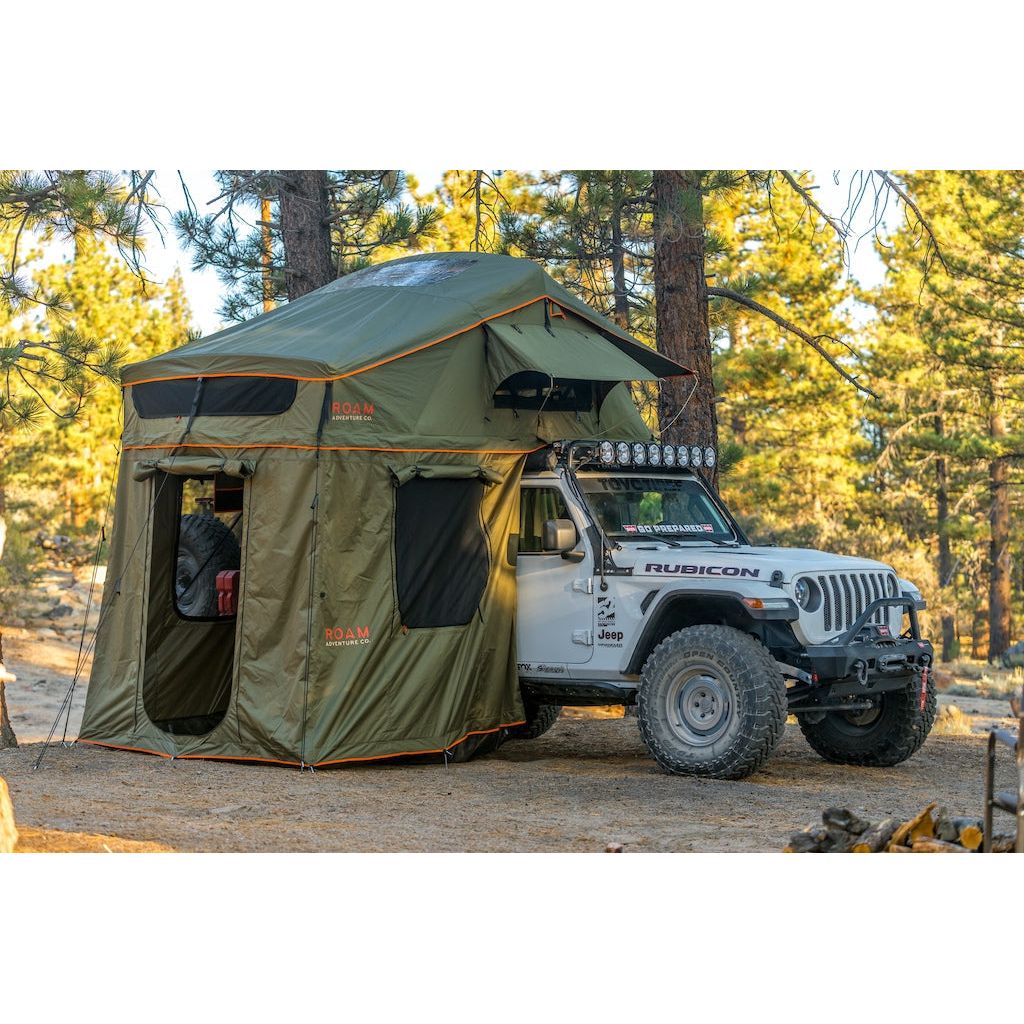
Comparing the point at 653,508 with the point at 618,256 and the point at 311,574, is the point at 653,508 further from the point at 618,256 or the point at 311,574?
the point at 618,256

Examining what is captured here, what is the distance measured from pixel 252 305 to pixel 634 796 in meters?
11.0

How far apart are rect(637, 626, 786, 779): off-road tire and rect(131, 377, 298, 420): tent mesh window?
3.15 metres

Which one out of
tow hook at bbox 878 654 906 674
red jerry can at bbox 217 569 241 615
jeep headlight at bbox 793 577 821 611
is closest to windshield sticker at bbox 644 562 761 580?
jeep headlight at bbox 793 577 821 611

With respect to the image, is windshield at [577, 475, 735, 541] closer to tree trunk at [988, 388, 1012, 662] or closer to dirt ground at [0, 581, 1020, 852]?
dirt ground at [0, 581, 1020, 852]

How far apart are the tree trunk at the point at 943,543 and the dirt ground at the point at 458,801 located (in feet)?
65.1

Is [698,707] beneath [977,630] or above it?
above

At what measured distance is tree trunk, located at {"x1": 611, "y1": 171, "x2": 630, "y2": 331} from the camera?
13516 mm

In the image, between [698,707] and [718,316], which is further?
[718,316]

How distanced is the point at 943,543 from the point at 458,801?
85.8ft

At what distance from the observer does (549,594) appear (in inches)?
409

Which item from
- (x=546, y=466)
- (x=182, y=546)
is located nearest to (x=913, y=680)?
(x=546, y=466)

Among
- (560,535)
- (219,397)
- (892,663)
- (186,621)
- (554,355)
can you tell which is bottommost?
(892,663)

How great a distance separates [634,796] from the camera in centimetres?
899

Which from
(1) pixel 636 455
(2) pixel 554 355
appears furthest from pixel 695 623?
(2) pixel 554 355
